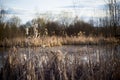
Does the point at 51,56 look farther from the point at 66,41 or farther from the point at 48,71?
the point at 66,41

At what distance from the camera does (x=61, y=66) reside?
4809 mm

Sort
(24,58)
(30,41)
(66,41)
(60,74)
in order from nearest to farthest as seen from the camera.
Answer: (60,74) < (24,58) < (30,41) < (66,41)

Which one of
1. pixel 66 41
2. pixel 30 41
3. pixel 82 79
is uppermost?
pixel 30 41

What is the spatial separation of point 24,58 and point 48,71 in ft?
1.95

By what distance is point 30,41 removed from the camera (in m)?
6.14

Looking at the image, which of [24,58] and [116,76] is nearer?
[116,76]

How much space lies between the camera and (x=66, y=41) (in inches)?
676

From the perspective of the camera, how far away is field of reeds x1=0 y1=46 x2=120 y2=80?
15.5 ft

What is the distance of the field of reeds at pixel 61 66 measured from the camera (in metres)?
4.74

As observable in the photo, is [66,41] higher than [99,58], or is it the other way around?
[99,58]

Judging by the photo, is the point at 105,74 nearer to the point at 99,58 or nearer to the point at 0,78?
the point at 99,58

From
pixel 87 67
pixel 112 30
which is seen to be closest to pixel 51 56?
pixel 87 67

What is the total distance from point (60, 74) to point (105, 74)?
0.76m

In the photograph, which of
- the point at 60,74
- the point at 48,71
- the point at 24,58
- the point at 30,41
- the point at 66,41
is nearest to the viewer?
the point at 60,74
